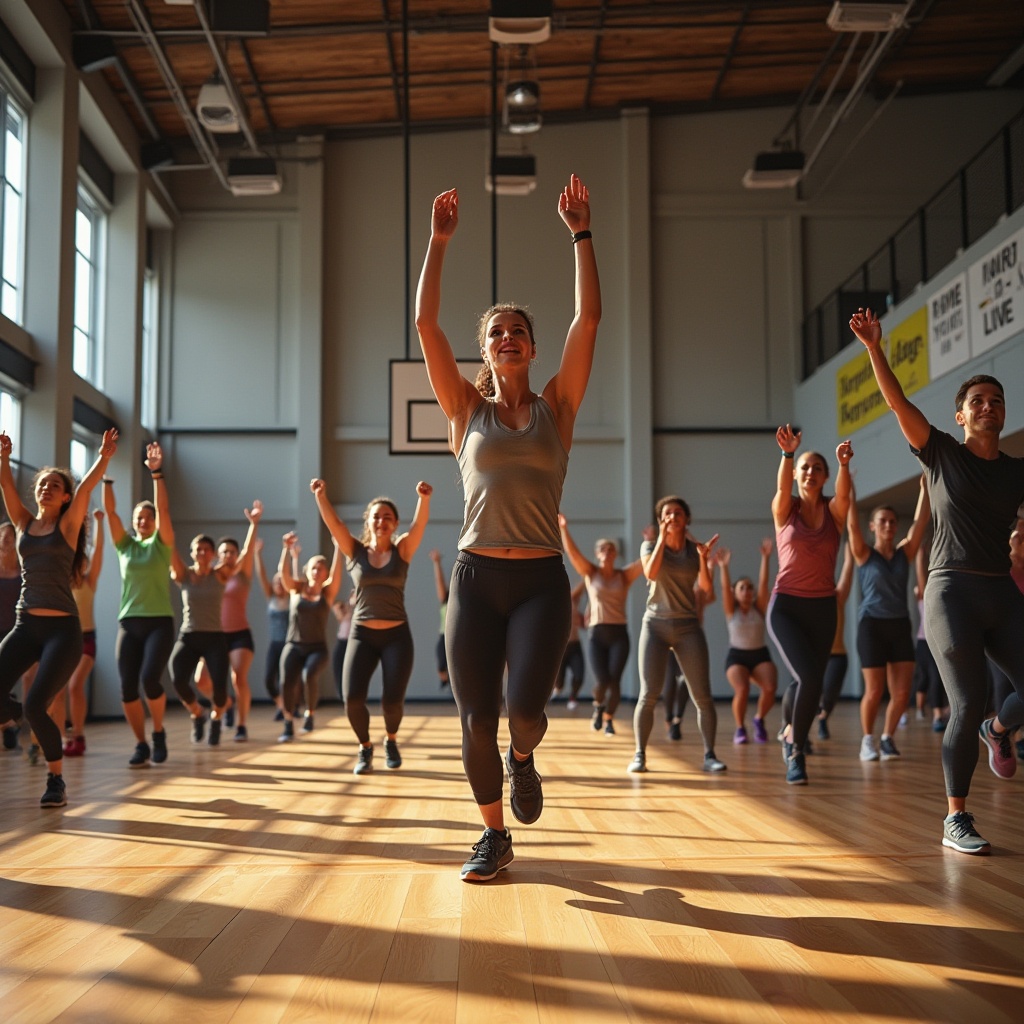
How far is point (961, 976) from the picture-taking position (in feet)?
7.49

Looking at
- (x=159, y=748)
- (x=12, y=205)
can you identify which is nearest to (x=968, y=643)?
(x=159, y=748)

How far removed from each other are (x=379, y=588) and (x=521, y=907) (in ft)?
11.1

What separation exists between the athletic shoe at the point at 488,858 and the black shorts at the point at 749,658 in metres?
4.85

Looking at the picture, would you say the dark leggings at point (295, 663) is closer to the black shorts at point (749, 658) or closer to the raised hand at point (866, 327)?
the black shorts at point (749, 658)

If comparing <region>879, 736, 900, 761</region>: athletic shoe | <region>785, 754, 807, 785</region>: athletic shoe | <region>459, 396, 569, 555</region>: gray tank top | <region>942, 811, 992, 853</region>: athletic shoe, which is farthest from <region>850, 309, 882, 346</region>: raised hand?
<region>879, 736, 900, 761</region>: athletic shoe

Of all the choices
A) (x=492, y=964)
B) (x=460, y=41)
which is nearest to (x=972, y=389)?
(x=492, y=964)

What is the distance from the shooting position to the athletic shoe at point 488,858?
3271 millimetres

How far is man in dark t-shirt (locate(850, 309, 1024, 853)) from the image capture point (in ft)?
12.0

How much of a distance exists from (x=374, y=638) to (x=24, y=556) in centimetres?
186

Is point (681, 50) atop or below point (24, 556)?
atop

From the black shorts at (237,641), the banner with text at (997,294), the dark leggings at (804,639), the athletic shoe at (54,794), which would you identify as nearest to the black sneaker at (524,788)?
the dark leggings at (804,639)

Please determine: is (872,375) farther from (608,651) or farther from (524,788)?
(524,788)

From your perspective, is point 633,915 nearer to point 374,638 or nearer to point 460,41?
point 374,638

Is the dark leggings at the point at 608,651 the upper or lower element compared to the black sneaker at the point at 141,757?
upper
